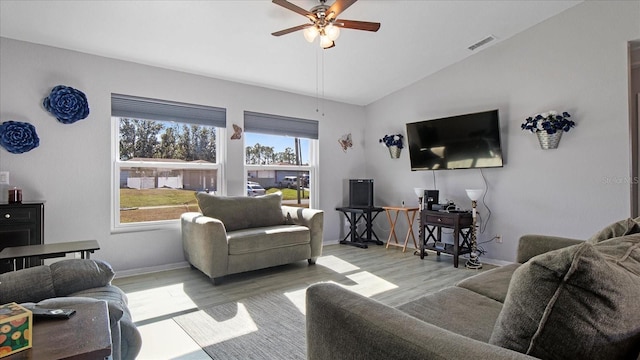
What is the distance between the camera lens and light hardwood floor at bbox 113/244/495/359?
2488mm

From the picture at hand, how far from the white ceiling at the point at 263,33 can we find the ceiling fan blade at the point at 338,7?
391mm

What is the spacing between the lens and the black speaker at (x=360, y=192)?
5141 mm

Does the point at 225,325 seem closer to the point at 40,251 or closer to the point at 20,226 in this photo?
the point at 40,251

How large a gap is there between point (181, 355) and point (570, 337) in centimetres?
199

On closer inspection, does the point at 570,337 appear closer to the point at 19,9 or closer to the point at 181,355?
the point at 181,355

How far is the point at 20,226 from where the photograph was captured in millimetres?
2693

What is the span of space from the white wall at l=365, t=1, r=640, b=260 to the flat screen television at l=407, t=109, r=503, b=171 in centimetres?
23

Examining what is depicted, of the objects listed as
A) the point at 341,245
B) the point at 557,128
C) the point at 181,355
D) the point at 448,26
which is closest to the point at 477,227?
the point at 557,128

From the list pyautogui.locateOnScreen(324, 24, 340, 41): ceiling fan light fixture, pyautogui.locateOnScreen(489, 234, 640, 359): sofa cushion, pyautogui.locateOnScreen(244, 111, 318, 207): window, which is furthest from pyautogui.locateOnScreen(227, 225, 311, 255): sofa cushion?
pyautogui.locateOnScreen(489, 234, 640, 359): sofa cushion

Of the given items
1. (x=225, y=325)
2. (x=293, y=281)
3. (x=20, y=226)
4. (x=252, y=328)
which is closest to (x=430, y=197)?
(x=293, y=281)

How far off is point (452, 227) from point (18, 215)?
4200 mm

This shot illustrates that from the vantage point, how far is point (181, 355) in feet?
6.48

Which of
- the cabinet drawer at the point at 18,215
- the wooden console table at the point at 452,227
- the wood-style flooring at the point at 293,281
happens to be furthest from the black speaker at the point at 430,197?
the cabinet drawer at the point at 18,215

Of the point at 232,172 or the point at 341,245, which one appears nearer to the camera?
the point at 232,172
